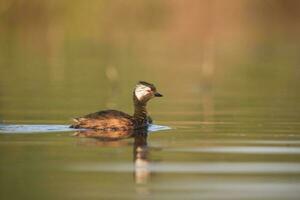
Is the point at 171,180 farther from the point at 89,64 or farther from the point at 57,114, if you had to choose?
the point at 89,64

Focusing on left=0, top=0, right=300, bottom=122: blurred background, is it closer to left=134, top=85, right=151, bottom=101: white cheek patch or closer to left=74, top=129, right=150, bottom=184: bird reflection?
left=134, top=85, right=151, bottom=101: white cheek patch

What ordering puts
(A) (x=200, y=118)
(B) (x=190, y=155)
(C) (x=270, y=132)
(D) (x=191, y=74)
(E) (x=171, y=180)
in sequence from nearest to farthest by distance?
1. (E) (x=171, y=180)
2. (B) (x=190, y=155)
3. (C) (x=270, y=132)
4. (A) (x=200, y=118)
5. (D) (x=191, y=74)

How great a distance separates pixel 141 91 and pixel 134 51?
1697cm

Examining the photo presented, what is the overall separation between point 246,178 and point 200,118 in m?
5.82

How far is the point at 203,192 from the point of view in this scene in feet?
37.1

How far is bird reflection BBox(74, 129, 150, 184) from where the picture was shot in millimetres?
12442

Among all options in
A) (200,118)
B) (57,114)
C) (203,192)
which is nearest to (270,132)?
(200,118)

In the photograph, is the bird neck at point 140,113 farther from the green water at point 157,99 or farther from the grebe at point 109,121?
the green water at point 157,99

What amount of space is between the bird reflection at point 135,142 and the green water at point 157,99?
0.09ft

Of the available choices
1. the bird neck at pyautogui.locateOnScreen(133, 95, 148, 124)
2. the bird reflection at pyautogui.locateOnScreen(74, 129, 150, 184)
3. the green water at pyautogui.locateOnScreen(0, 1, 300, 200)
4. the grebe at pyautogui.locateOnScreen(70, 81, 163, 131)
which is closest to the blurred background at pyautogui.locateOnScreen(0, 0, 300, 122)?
the green water at pyautogui.locateOnScreen(0, 1, 300, 200)

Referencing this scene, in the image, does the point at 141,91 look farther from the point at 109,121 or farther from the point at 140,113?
the point at 109,121

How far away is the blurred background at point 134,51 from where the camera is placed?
72.5ft

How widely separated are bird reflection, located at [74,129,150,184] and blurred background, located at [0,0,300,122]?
1604 mm

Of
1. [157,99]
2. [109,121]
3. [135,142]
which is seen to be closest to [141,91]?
[109,121]
